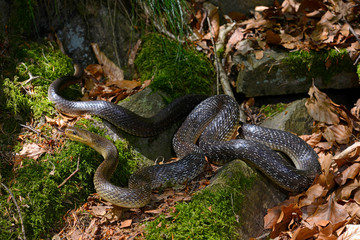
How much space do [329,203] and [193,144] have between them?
2.15 meters

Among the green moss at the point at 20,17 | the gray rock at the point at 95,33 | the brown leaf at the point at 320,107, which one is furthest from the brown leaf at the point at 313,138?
the green moss at the point at 20,17

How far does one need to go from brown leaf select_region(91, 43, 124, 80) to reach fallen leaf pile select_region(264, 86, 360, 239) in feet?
12.9

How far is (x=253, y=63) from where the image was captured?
654 centimetres

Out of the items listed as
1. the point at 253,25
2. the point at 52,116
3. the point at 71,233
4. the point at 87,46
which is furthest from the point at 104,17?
the point at 71,233

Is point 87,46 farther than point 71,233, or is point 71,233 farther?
point 87,46

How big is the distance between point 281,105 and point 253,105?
1.80 feet

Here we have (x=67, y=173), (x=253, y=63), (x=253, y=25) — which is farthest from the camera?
(x=253, y=25)

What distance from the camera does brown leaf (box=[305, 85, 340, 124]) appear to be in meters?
5.83

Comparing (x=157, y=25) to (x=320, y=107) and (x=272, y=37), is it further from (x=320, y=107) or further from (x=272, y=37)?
(x=320, y=107)

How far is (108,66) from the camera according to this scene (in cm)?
677

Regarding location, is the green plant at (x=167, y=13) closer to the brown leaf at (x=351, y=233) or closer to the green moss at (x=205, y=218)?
the green moss at (x=205, y=218)

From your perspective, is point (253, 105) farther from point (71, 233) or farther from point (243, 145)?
point (71, 233)

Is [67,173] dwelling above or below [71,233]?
above

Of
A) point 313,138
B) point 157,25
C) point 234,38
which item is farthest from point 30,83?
point 313,138
